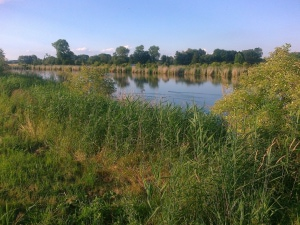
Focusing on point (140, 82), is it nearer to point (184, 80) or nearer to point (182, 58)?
point (184, 80)

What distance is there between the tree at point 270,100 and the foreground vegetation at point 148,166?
1.0 inches

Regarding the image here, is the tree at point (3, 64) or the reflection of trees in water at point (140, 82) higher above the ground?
the tree at point (3, 64)

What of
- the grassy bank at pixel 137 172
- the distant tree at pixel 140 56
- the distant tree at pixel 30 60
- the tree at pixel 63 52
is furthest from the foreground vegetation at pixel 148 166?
the distant tree at pixel 30 60

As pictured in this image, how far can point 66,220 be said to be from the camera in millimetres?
3303

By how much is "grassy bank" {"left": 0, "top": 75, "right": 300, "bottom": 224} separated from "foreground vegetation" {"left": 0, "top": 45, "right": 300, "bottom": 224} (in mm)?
14

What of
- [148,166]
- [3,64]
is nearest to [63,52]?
[3,64]

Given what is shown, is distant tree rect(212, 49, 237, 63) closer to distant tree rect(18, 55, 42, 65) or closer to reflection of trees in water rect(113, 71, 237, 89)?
reflection of trees in water rect(113, 71, 237, 89)

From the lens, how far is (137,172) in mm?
4680

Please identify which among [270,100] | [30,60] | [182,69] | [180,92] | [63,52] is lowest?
[180,92]

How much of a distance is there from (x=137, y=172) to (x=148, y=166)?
324 mm

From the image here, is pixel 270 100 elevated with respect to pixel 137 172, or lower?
elevated

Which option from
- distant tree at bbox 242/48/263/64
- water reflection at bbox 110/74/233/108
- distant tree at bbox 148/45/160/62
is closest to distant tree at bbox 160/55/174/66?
distant tree at bbox 148/45/160/62

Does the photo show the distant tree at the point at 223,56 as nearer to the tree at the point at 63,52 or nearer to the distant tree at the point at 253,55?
the distant tree at the point at 253,55

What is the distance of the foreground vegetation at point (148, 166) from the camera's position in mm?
3221
